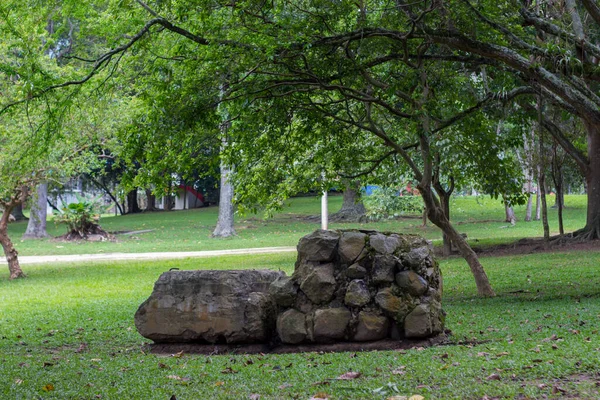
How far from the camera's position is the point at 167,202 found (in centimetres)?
6069

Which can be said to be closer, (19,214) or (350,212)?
(350,212)

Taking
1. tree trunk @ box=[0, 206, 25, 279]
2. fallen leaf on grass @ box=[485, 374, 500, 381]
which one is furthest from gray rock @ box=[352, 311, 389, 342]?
tree trunk @ box=[0, 206, 25, 279]

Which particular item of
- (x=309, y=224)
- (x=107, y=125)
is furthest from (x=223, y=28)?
(x=309, y=224)

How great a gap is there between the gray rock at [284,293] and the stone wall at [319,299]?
0.04 feet

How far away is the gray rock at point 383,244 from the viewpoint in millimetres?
9055

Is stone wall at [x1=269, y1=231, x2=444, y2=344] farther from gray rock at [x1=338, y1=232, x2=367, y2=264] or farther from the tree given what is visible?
the tree

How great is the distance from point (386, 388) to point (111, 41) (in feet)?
25.3

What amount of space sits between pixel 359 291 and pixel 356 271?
24 centimetres

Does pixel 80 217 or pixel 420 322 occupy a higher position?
pixel 80 217

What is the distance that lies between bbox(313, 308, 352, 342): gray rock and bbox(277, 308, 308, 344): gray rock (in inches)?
7.1

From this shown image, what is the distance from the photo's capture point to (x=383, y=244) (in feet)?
29.7

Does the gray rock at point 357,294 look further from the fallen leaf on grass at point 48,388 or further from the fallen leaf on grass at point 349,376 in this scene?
the fallen leaf on grass at point 48,388

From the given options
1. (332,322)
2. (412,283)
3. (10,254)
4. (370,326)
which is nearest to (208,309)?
(332,322)

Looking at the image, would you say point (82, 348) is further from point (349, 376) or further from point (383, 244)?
point (349, 376)
